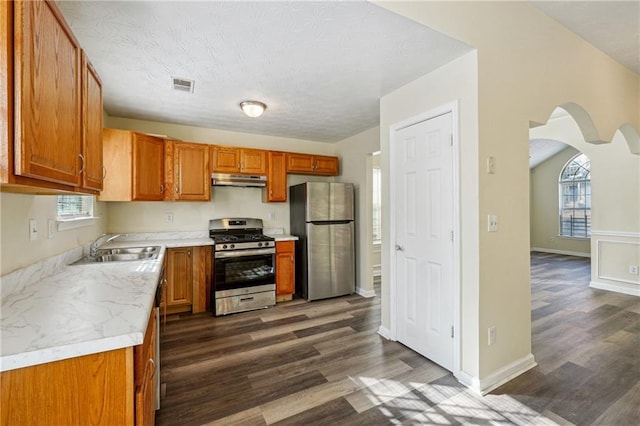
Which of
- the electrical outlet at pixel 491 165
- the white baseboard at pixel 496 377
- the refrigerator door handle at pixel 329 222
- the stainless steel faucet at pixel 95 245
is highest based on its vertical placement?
the electrical outlet at pixel 491 165

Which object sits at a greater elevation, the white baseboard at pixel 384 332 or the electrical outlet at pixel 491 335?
the electrical outlet at pixel 491 335

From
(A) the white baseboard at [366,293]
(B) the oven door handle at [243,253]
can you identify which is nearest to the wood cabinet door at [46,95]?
(B) the oven door handle at [243,253]

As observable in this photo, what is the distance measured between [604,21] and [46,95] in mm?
3902

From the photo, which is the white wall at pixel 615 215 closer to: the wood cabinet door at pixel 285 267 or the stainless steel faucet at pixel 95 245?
the wood cabinet door at pixel 285 267

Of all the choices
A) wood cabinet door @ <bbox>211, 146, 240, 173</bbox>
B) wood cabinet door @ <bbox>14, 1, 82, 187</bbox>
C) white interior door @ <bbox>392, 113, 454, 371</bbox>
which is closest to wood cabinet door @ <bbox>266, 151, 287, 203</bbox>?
wood cabinet door @ <bbox>211, 146, 240, 173</bbox>

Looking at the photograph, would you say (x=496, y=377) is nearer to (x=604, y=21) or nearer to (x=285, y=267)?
(x=285, y=267)

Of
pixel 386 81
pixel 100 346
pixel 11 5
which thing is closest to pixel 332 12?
pixel 386 81

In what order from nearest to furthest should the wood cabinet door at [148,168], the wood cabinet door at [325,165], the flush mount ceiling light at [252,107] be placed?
the flush mount ceiling light at [252,107] < the wood cabinet door at [148,168] < the wood cabinet door at [325,165]

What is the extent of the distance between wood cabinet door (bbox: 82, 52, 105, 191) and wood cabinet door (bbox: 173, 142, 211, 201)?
184 cm

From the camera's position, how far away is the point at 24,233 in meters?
1.65

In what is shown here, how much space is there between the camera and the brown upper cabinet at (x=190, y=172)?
375cm

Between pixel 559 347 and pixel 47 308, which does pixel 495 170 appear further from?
pixel 47 308

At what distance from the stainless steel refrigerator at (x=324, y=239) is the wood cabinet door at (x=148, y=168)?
186 cm

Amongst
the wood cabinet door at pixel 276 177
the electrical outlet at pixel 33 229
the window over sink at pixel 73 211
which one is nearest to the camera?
the electrical outlet at pixel 33 229
